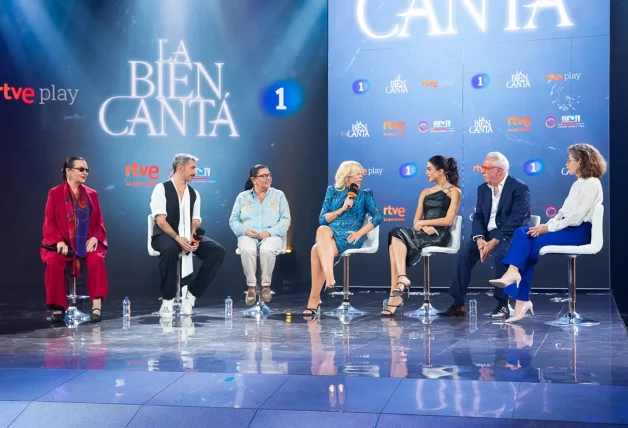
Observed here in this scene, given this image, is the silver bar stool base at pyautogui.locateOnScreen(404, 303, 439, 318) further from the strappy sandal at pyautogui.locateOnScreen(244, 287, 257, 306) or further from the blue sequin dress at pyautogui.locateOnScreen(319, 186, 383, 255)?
the strappy sandal at pyautogui.locateOnScreen(244, 287, 257, 306)

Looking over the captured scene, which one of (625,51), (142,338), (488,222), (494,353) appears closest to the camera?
(494,353)

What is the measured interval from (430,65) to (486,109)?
0.70 m

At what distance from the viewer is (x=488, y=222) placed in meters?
5.96

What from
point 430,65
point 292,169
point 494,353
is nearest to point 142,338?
point 494,353

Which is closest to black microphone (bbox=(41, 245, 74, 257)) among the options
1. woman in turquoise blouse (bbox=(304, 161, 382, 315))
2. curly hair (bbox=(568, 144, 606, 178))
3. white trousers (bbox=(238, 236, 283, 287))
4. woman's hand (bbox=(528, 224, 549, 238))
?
white trousers (bbox=(238, 236, 283, 287))

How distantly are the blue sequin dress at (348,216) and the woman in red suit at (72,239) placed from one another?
165 cm

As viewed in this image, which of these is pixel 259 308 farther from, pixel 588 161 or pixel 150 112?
pixel 150 112

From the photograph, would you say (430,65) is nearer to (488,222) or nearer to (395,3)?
(395,3)

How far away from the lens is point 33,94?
8625 millimetres

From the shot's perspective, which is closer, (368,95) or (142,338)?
(142,338)

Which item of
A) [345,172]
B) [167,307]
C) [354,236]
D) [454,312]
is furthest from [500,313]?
[167,307]

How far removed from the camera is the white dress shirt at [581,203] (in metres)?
5.22

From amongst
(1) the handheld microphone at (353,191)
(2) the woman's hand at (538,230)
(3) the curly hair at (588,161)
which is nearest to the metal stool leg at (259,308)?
(1) the handheld microphone at (353,191)

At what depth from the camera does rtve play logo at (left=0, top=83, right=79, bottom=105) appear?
339 inches
